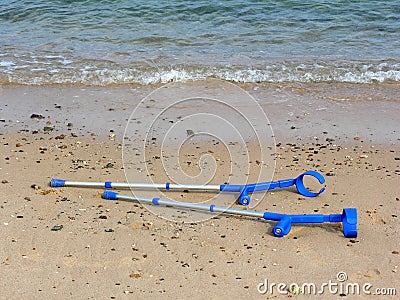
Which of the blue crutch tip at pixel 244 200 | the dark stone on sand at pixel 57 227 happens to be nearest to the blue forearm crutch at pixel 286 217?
the blue crutch tip at pixel 244 200

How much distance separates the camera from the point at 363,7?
39.3 feet

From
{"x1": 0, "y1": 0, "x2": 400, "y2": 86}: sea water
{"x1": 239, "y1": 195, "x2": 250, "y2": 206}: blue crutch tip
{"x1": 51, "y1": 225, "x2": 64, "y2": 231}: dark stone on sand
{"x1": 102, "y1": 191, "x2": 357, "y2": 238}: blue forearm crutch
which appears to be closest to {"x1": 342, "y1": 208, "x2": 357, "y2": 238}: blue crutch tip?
{"x1": 102, "y1": 191, "x2": 357, "y2": 238}: blue forearm crutch

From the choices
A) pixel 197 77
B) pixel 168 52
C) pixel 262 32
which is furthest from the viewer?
pixel 262 32

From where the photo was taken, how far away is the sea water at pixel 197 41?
8.60 m

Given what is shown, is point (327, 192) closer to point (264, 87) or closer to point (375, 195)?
point (375, 195)

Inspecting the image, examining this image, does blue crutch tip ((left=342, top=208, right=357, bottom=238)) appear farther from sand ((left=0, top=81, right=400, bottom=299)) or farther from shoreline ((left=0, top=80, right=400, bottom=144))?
shoreline ((left=0, top=80, right=400, bottom=144))

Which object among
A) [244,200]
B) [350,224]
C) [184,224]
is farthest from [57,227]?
[350,224]

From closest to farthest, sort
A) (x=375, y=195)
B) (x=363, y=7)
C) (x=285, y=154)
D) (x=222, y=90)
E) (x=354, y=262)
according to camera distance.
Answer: (x=354, y=262) < (x=375, y=195) < (x=285, y=154) < (x=222, y=90) < (x=363, y=7)

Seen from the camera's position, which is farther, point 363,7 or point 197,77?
point 363,7

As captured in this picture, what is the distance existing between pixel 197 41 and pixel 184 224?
6207 mm

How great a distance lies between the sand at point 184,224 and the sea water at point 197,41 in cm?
169

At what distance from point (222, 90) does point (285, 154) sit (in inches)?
92.8

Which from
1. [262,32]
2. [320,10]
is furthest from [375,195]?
[320,10]

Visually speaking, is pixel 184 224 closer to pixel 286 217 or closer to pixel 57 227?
pixel 286 217
